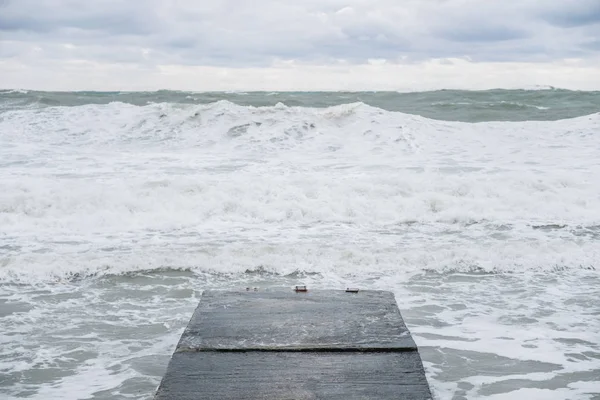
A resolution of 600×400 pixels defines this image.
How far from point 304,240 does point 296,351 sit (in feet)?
A: 18.1

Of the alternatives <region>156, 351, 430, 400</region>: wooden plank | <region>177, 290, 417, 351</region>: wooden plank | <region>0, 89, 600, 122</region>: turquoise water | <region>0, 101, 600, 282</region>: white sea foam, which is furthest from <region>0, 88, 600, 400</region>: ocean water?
<region>0, 89, 600, 122</region>: turquoise water

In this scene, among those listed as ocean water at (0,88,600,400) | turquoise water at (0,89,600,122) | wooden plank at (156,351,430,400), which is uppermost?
turquoise water at (0,89,600,122)

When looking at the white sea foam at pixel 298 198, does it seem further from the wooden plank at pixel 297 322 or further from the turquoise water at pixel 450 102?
the turquoise water at pixel 450 102

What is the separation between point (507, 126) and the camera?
21.7 meters

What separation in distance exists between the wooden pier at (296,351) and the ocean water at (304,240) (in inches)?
37.7

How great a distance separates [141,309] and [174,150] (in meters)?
12.4

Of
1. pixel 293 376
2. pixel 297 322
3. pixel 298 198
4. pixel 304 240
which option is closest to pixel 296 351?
pixel 293 376

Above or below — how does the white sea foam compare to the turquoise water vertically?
below

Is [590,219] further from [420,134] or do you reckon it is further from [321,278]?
[420,134]

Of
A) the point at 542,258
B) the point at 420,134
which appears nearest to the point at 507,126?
the point at 420,134

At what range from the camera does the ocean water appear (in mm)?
4723

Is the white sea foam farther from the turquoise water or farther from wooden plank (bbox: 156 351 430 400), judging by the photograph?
the turquoise water

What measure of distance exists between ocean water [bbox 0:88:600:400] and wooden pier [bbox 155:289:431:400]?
3.14 ft

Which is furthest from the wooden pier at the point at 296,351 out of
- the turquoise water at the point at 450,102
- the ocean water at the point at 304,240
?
the turquoise water at the point at 450,102
